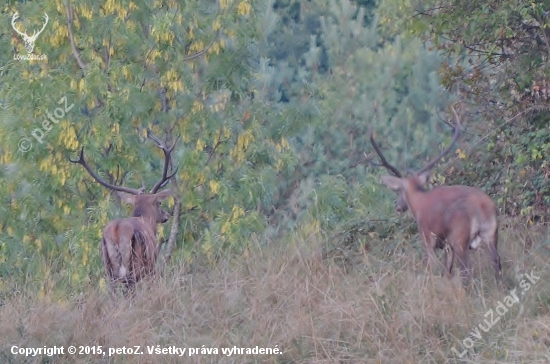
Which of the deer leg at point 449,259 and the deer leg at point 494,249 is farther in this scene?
the deer leg at point 449,259

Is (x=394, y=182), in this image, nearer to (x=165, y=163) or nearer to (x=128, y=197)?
(x=165, y=163)

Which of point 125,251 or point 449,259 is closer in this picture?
point 449,259

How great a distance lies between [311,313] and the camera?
8211 mm

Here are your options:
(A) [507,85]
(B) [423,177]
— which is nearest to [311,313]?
(B) [423,177]

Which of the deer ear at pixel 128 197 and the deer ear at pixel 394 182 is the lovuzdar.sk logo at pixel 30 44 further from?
the deer ear at pixel 394 182

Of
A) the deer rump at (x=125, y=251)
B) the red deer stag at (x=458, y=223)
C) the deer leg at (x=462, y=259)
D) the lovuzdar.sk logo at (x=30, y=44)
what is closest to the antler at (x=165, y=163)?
the deer rump at (x=125, y=251)

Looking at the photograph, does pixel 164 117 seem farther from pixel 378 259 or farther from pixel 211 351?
pixel 211 351

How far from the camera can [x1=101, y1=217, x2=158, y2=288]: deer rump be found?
32.3 feet

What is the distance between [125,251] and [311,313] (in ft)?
7.90

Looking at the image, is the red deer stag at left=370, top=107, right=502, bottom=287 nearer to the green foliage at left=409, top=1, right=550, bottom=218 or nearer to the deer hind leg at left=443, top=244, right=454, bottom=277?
the deer hind leg at left=443, top=244, right=454, bottom=277

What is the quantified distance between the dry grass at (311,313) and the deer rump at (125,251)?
0.35 m

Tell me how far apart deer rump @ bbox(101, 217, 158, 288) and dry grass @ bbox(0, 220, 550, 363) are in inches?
13.7

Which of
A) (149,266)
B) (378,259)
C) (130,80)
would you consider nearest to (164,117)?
(130,80)

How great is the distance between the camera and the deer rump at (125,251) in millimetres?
9852
